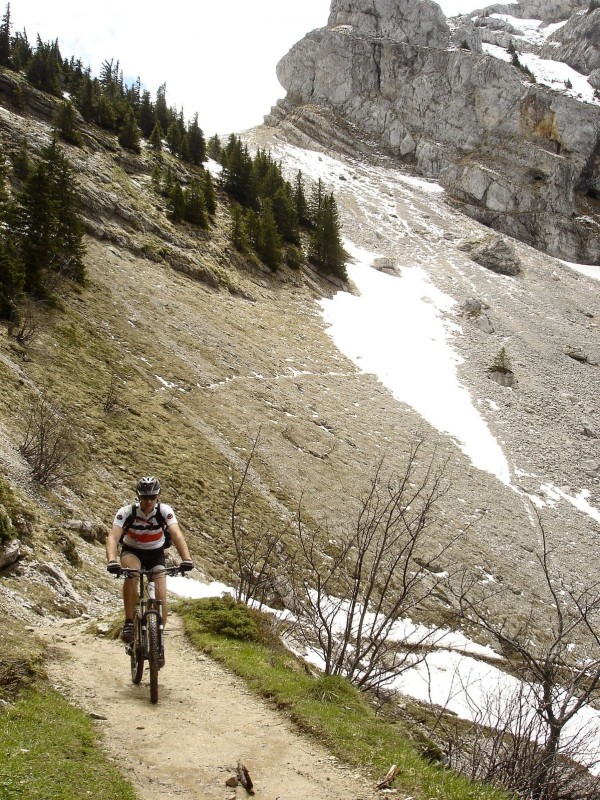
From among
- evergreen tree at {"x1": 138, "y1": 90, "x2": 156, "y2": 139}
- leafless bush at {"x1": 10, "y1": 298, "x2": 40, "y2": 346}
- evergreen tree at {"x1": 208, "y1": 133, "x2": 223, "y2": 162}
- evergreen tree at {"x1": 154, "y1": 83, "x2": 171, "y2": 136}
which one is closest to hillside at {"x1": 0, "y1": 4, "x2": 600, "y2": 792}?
leafless bush at {"x1": 10, "y1": 298, "x2": 40, "y2": 346}

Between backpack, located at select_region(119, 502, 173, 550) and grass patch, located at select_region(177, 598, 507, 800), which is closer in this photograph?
grass patch, located at select_region(177, 598, 507, 800)

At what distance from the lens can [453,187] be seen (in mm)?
92062

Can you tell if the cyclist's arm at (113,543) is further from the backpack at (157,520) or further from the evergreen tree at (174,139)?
the evergreen tree at (174,139)

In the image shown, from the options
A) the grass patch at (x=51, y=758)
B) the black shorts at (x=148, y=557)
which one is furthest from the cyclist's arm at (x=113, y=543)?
the grass patch at (x=51, y=758)

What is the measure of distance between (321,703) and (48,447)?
30.2 feet

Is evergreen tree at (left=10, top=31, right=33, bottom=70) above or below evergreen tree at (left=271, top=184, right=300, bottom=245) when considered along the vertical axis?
above

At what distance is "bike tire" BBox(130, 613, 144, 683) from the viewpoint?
599 cm

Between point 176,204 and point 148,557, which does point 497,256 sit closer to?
point 176,204

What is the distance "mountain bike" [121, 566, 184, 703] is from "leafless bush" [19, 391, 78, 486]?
21.4 feet

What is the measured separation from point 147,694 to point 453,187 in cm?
9967

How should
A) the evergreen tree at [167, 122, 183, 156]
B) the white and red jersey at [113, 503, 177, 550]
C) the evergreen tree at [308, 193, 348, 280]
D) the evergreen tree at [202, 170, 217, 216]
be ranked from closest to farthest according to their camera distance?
the white and red jersey at [113, 503, 177, 550]
the evergreen tree at [202, 170, 217, 216]
the evergreen tree at [308, 193, 348, 280]
the evergreen tree at [167, 122, 183, 156]

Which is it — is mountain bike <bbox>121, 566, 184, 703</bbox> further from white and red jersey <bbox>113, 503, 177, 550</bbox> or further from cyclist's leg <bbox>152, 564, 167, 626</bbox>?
white and red jersey <bbox>113, 503, 177, 550</bbox>

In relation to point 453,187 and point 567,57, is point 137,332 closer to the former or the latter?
point 453,187

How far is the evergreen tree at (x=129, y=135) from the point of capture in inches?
1860
